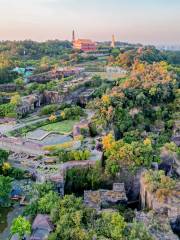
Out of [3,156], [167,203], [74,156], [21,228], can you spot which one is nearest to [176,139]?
[74,156]

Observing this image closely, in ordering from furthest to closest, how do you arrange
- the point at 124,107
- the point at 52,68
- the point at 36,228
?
the point at 52,68 < the point at 124,107 < the point at 36,228

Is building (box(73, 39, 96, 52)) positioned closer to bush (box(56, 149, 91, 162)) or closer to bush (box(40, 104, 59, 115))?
bush (box(40, 104, 59, 115))

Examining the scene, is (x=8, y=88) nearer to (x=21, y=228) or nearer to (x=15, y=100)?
(x=15, y=100)

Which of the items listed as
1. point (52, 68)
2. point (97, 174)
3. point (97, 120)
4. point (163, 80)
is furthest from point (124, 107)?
point (52, 68)

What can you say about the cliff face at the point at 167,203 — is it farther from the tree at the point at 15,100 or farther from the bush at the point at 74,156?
the tree at the point at 15,100

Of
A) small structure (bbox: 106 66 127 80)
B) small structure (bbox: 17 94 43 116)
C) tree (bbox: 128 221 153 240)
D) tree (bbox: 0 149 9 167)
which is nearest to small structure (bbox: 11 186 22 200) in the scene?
tree (bbox: 0 149 9 167)

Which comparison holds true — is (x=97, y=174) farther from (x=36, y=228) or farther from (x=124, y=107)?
(x=124, y=107)
